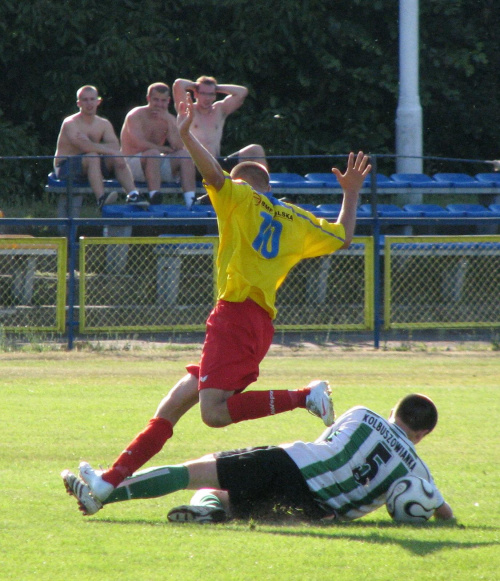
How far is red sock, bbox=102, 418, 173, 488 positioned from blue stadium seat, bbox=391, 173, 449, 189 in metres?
10.5

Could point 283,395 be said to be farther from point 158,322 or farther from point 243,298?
point 158,322

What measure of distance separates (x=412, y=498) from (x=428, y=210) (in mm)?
9992

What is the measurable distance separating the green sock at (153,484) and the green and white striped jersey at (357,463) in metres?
0.54

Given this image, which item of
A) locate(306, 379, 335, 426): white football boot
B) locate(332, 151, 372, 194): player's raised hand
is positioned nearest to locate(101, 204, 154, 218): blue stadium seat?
locate(332, 151, 372, 194): player's raised hand

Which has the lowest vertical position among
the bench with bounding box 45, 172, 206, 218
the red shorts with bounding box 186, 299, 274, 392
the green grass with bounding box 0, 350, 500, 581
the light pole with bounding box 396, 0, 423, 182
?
the green grass with bounding box 0, 350, 500, 581

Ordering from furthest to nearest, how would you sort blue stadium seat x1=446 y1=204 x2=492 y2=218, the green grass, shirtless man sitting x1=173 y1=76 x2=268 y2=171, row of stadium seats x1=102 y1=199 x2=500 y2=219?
blue stadium seat x1=446 y1=204 x2=492 y2=218 → shirtless man sitting x1=173 y1=76 x2=268 y2=171 → row of stadium seats x1=102 y1=199 x2=500 y2=219 → the green grass

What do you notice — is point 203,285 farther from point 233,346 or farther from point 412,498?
point 412,498

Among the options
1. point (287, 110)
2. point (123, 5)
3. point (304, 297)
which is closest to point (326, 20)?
point (287, 110)

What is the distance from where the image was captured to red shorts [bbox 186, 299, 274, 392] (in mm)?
5180

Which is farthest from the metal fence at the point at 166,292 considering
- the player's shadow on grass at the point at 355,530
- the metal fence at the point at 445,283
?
the player's shadow on grass at the point at 355,530

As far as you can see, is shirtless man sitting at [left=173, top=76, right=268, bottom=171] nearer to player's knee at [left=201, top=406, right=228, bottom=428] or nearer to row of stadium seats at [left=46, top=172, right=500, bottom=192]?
row of stadium seats at [left=46, top=172, right=500, bottom=192]

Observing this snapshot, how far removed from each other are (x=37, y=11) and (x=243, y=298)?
560 inches

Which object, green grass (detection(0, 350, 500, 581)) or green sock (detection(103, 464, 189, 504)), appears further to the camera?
green sock (detection(103, 464, 189, 504))

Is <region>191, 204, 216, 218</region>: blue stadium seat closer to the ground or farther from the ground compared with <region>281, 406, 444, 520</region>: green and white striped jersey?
farther from the ground
